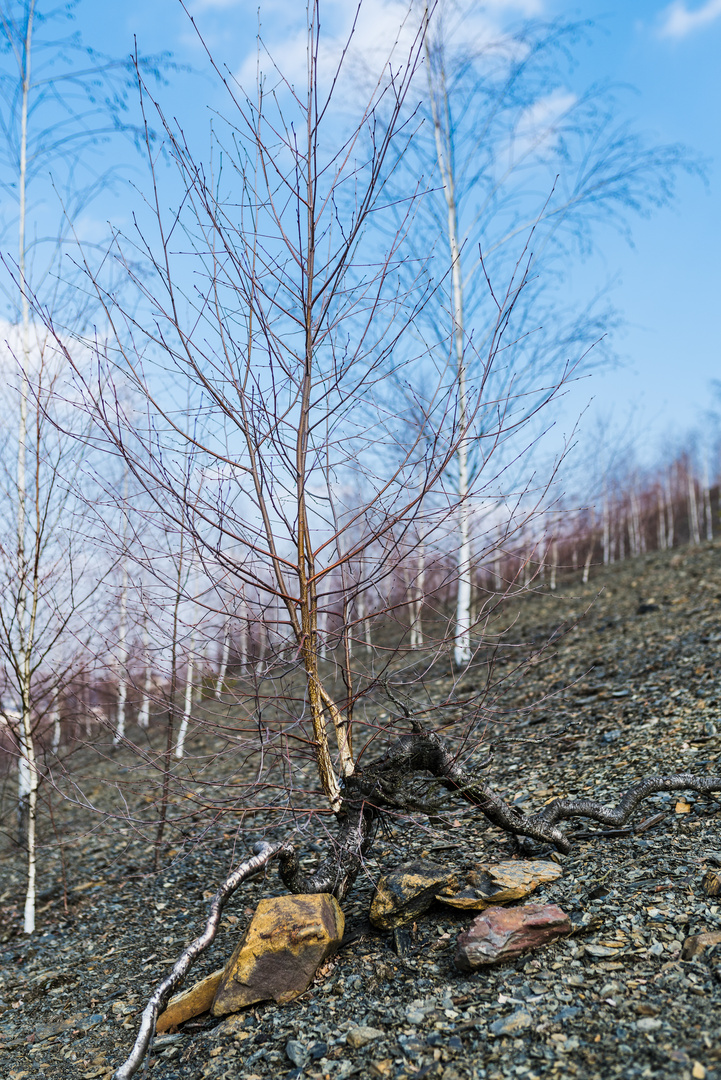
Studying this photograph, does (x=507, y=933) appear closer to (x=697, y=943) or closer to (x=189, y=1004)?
(x=697, y=943)

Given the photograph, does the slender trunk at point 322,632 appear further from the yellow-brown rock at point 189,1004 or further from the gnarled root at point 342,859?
the yellow-brown rock at point 189,1004

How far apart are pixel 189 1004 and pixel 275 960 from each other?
540 mm

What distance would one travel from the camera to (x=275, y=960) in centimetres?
334

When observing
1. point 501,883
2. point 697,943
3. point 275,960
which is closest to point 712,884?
point 697,943

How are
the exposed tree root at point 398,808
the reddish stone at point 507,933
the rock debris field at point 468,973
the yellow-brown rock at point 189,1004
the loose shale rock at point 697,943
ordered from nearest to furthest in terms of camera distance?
the rock debris field at point 468,973 < the loose shale rock at point 697,943 < the reddish stone at point 507,933 < the yellow-brown rock at point 189,1004 < the exposed tree root at point 398,808

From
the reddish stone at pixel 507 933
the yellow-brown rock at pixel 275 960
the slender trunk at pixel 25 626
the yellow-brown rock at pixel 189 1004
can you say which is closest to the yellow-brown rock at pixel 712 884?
the reddish stone at pixel 507 933

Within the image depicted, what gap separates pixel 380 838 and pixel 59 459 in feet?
12.0

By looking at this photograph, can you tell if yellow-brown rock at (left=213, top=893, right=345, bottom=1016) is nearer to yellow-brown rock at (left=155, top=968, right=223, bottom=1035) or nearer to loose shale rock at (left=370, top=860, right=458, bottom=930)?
yellow-brown rock at (left=155, top=968, right=223, bottom=1035)

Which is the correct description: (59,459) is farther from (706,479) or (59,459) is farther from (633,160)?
(706,479)

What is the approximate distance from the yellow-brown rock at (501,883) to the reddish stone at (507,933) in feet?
0.85

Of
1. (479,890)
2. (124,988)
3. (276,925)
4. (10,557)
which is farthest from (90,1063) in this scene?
(10,557)

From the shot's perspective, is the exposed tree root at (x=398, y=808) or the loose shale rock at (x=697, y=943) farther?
the exposed tree root at (x=398, y=808)

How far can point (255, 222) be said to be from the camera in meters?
3.45

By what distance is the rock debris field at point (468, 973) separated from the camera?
8.70 ft
